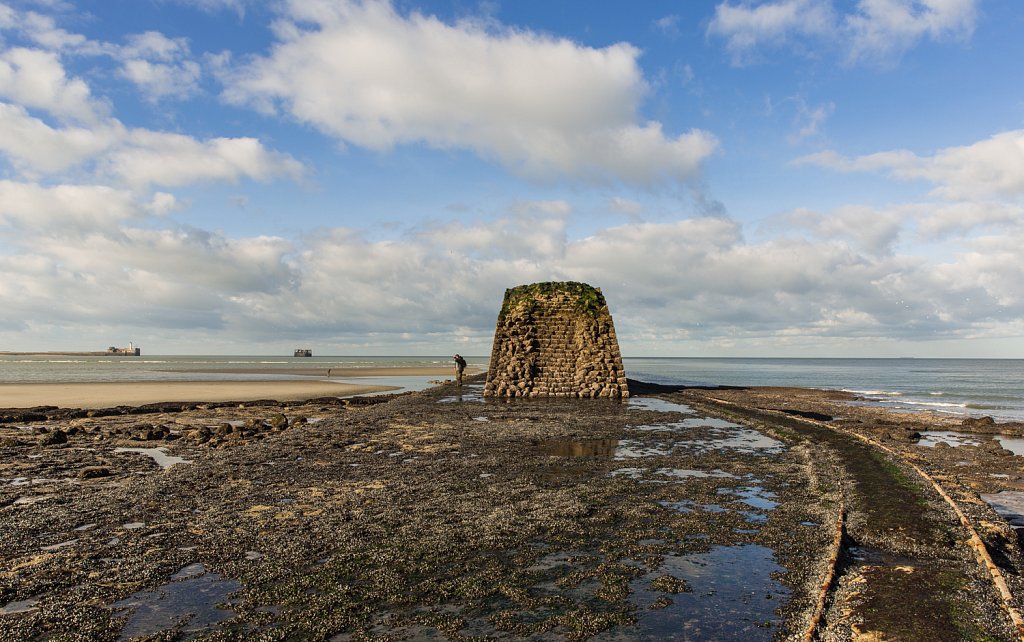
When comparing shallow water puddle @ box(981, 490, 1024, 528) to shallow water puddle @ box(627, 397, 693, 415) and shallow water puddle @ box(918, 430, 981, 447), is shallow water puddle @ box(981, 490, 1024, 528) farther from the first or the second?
shallow water puddle @ box(627, 397, 693, 415)

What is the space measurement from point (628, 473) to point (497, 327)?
1922cm

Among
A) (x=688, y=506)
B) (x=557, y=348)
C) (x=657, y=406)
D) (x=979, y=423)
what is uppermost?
(x=557, y=348)

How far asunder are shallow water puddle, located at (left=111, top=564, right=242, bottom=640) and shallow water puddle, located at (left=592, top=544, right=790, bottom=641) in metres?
2.98

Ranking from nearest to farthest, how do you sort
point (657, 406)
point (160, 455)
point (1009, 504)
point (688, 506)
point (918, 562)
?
point (918, 562) < point (688, 506) < point (1009, 504) < point (160, 455) < point (657, 406)

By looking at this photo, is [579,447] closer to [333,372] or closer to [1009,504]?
[1009,504]

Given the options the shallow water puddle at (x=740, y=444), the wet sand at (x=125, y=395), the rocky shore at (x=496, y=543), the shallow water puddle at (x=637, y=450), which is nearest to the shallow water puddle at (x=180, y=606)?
the rocky shore at (x=496, y=543)

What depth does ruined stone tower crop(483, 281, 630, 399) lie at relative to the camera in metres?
26.8

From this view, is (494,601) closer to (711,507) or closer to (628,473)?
(711,507)

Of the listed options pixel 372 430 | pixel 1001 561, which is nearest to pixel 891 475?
pixel 1001 561

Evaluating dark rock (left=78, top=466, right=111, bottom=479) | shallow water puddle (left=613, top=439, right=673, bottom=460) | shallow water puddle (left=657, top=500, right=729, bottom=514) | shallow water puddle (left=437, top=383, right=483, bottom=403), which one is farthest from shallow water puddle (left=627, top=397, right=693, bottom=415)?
dark rock (left=78, top=466, right=111, bottom=479)

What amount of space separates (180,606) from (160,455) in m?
9.11

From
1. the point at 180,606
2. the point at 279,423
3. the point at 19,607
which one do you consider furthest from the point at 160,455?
the point at 180,606

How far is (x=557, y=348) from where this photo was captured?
90.4ft

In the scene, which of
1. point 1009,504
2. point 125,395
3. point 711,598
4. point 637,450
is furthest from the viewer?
point 125,395
